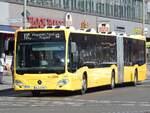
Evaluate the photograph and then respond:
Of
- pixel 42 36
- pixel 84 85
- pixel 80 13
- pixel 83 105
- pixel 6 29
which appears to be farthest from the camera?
pixel 80 13

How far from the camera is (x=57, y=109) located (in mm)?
18594

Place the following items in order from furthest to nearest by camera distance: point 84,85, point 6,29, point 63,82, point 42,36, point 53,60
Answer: point 6,29 < point 84,85 < point 42,36 < point 53,60 < point 63,82

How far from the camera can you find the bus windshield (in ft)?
78.9

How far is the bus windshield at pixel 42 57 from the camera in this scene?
24.0 metres

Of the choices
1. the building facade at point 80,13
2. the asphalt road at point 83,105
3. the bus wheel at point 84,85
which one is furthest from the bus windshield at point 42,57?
the building facade at point 80,13

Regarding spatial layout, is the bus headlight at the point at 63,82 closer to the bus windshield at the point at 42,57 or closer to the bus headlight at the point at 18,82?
the bus windshield at the point at 42,57

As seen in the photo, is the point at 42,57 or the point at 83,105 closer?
the point at 83,105

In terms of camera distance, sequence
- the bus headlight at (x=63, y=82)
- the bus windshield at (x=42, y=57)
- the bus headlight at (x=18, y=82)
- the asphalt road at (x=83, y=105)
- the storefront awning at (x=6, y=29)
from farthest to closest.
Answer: the storefront awning at (x=6, y=29) < the bus headlight at (x=18, y=82) < the bus windshield at (x=42, y=57) < the bus headlight at (x=63, y=82) < the asphalt road at (x=83, y=105)

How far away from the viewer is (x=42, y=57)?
952 inches

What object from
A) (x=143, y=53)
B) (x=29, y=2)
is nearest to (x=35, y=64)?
(x=143, y=53)

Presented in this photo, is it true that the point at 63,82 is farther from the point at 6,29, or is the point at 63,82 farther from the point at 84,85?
the point at 6,29

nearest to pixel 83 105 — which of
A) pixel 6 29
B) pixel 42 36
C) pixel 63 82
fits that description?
pixel 63 82

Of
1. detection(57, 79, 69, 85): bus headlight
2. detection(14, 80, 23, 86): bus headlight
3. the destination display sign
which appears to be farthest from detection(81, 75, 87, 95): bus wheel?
detection(14, 80, 23, 86): bus headlight

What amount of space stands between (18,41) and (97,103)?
525cm
